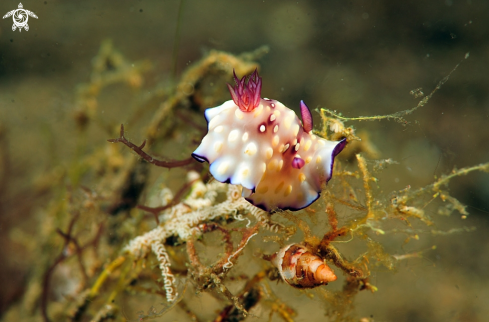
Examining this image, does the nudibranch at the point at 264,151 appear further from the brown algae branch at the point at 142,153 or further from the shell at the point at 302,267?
the brown algae branch at the point at 142,153

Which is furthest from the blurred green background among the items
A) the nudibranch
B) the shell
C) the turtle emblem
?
the shell

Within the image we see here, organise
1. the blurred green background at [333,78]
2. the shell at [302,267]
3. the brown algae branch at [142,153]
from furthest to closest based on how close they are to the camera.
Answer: the blurred green background at [333,78]
the brown algae branch at [142,153]
the shell at [302,267]

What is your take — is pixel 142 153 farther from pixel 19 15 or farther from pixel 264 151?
pixel 19 15

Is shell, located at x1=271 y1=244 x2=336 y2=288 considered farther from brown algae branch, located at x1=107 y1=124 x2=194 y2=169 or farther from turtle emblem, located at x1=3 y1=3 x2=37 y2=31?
turtle emblem, located at x1=3 y1=3 x2=37 y2=31

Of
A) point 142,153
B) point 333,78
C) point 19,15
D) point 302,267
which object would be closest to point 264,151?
point 302,267

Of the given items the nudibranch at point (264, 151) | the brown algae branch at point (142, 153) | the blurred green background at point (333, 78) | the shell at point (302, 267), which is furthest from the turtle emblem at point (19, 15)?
the shell at point (302, 267)

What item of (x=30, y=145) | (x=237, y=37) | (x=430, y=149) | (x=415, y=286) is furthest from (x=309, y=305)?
(x=30, y=145)

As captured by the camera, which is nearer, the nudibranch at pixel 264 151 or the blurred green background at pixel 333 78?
the nudibranch at pixel 264 151

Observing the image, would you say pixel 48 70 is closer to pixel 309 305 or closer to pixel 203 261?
pixel 203 261
